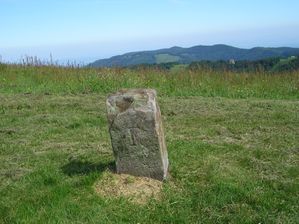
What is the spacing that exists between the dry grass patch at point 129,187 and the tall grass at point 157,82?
28.0ft

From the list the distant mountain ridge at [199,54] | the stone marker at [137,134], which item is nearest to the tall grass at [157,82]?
the stone marker at [137,134]

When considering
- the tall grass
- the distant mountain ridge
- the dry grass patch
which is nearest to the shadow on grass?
the dry grass patch

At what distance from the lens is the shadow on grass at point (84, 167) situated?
22.5 feet

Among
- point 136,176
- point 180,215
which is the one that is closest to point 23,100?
point 136,176

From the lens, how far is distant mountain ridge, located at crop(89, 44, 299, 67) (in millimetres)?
115562

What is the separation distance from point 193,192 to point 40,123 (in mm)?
5419

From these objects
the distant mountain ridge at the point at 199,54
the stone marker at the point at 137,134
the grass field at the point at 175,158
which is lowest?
the distant mountain ridge at the point at 199,54

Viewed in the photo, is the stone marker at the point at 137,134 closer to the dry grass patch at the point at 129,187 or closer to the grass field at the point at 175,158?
the dry grass patch at the point at 129,187

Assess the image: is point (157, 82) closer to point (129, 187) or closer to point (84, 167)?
point (84, 167)

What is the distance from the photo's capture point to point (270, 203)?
577 centimetres

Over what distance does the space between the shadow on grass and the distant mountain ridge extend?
9677 centimetres

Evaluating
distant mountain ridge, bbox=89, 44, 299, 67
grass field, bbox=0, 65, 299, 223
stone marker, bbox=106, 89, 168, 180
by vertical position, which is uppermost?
stone marker, bbox=106, 89, 168, 180

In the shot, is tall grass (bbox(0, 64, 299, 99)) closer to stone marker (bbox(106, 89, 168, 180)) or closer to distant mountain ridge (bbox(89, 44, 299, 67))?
stone marker (bbox(106, 89, 168, 180))

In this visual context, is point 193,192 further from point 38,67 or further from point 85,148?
point 38,67
